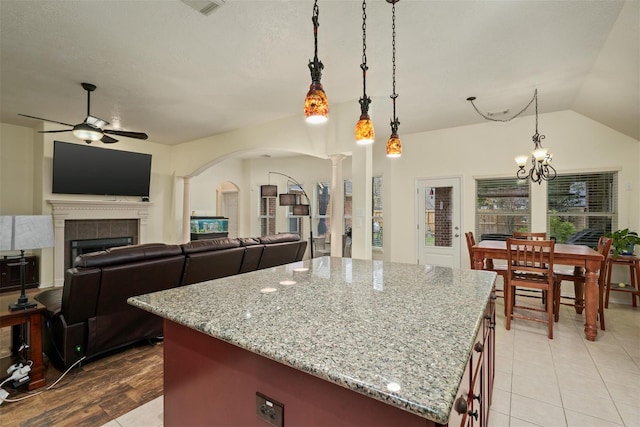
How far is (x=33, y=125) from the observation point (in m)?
5.30

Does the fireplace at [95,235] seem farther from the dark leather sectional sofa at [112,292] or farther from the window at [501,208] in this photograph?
the window at [501,208]

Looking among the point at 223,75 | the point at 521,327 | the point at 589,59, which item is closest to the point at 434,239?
the point at 521,327

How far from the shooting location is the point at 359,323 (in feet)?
3.33

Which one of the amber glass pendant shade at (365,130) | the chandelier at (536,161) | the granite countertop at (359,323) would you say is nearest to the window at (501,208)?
the chandelier at (536,161)

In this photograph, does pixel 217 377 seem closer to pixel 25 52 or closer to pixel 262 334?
pixel 262 334

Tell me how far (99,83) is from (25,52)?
2.38ft

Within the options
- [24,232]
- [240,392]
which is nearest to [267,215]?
[24,232]

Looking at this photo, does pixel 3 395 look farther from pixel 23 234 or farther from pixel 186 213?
pixel 186 213

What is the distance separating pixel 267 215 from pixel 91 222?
391 centimetres

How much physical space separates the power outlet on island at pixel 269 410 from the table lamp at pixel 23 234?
2.18 metres

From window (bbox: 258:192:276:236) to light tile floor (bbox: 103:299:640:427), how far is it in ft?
19.7

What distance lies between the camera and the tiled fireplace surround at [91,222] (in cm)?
523

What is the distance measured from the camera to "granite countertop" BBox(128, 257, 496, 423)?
0.68 metres

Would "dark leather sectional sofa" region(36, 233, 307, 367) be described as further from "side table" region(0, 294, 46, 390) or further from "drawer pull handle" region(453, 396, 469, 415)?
"drawer pull handle" region(453, 396, 469, 415)
